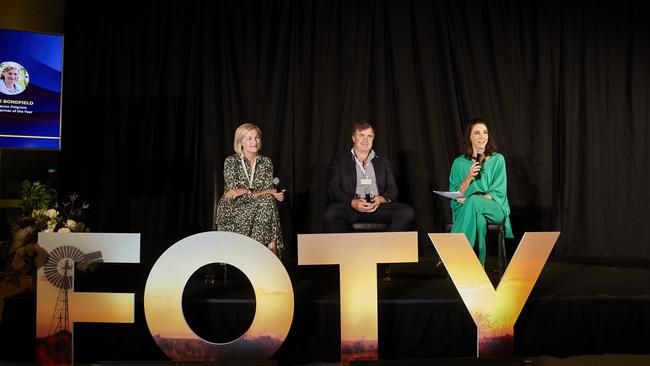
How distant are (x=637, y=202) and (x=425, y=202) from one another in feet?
6.23

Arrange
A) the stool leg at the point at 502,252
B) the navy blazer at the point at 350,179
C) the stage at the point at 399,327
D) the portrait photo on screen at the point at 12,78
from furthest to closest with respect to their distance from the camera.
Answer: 1. the navy blazer at the point at 350,179
2. the portrait photo on screen at the point at 12,78
3. the stool leg at the point at 502,252
4. the stage at the point at 399,327

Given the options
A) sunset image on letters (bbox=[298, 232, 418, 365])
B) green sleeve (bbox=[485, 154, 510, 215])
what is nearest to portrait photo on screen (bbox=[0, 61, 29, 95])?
sunset image on letters (bbox=[298, 232, 418, 365])

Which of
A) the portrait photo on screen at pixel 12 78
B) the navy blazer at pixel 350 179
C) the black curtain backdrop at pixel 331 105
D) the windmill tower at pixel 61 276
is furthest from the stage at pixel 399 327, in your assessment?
the black curtain backdrop at pixel 331 105

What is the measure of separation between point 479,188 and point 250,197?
156 cm

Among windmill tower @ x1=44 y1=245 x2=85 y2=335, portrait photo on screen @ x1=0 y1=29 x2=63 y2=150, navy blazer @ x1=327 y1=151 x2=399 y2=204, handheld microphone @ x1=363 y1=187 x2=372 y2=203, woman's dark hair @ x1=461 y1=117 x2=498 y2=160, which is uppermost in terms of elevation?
portrait photo on screen @ x1=0 y1=29 x2=63 y2=150

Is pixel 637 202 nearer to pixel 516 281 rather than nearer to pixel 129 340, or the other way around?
pixel 516 281

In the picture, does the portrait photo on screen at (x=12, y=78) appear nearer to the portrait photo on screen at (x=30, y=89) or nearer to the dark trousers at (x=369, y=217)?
the portrait photo on screen at (x=30, y=89)

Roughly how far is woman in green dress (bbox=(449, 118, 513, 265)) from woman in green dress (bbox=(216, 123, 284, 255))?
1225 millimetres

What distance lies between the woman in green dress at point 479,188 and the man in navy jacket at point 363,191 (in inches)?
14.6

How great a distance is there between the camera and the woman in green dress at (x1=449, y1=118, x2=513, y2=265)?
3.89 metres

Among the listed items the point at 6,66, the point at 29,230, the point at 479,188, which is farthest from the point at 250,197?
the point at 6,66

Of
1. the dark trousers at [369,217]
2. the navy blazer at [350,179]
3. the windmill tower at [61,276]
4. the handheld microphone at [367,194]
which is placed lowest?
the windmill tower at [61,276]

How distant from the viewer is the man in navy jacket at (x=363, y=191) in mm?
3988

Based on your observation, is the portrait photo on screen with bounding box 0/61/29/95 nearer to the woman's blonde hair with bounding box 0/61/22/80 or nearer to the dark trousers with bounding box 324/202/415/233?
the woman's blonde hair with bounding box 0/61/22/80
